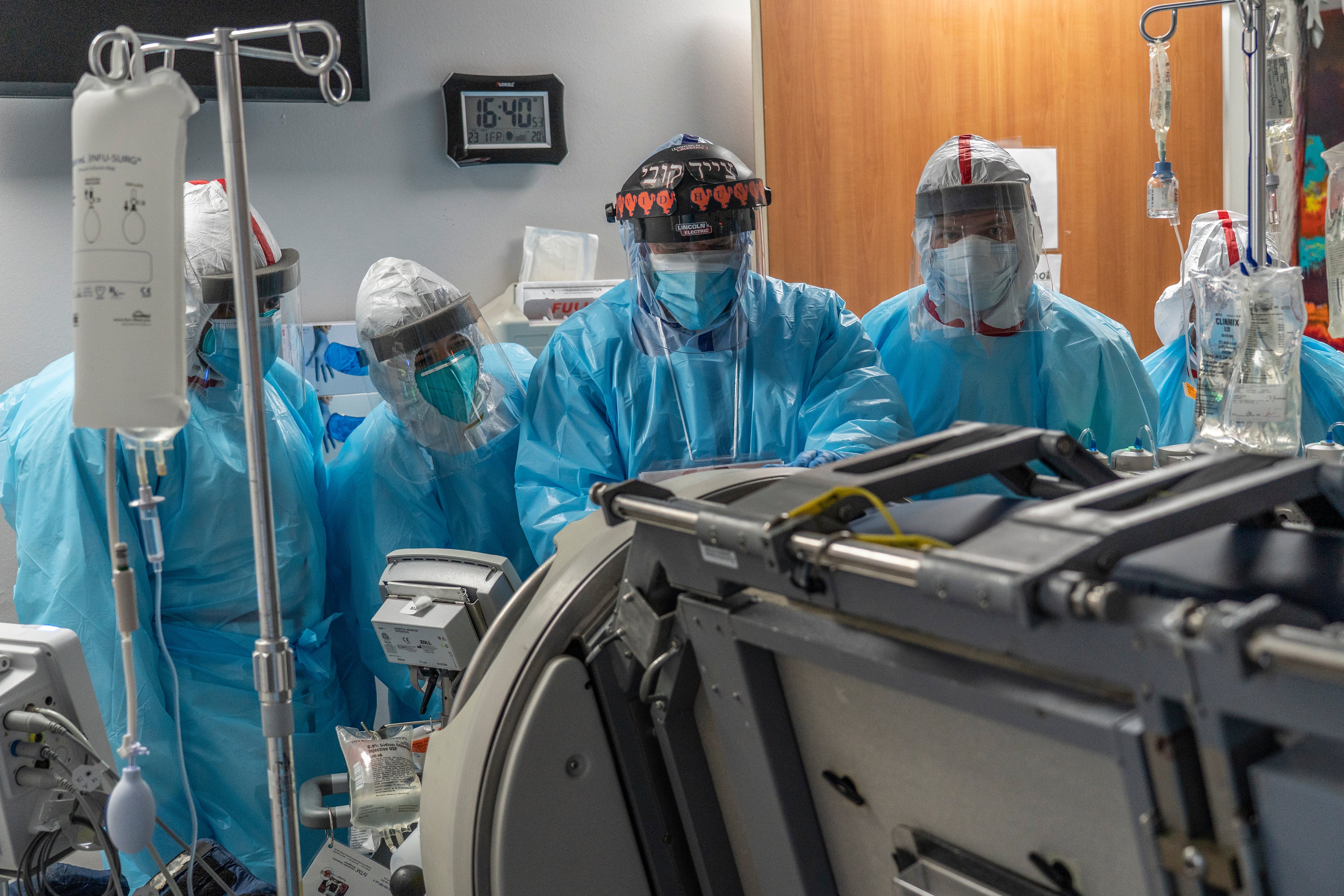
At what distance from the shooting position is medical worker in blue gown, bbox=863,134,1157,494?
2.20m

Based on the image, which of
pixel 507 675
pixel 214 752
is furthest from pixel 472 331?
pixel 507 675

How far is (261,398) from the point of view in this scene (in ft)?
3.32

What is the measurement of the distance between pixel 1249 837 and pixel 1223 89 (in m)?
3.81

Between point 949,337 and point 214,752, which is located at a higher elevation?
point 949,337

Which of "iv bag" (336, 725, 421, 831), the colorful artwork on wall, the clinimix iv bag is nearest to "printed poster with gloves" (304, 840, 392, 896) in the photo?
"iv bag" (336, 725, 421, 831)

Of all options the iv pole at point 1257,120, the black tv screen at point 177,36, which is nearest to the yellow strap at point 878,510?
the iv pole at point 1257,120

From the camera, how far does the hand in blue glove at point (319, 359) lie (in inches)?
125

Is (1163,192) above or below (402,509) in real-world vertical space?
above

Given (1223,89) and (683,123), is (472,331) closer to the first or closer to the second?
(683,123)

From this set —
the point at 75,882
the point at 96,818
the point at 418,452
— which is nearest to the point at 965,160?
the point at 418,452

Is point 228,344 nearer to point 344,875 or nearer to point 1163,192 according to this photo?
point 344,875

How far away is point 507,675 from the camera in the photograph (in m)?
1.02

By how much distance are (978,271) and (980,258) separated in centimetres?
3

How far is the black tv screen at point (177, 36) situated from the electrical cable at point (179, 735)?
5.47 ft
